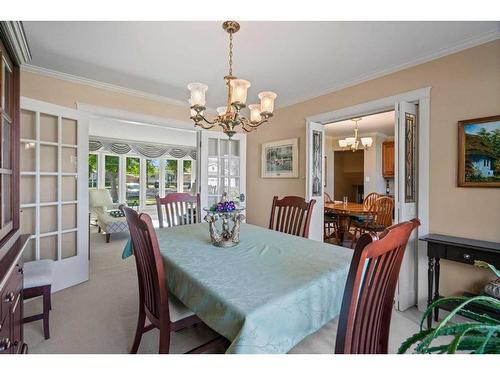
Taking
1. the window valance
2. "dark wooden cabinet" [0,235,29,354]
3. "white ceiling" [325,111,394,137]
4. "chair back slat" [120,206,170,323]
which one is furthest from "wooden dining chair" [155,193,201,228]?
the window valance

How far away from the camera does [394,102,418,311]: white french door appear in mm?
2270

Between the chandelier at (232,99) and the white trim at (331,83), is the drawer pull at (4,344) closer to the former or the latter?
the chandelier at (232,99)

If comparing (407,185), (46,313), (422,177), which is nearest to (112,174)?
(46,313)

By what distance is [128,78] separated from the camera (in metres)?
2.79

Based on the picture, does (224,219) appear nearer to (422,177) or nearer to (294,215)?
(294,215)

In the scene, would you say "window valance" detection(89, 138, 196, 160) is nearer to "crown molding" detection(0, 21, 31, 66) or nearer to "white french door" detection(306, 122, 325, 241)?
"crown molding" detection(0, 21, 31, 66)

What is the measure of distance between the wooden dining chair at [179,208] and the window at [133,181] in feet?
16.4

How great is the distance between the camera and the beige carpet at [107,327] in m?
1.72

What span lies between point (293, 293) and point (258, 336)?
23 cm

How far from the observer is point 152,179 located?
7590 millimetres

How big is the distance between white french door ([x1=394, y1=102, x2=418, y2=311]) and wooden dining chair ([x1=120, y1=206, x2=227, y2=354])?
6.13ft

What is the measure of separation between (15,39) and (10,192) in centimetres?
92

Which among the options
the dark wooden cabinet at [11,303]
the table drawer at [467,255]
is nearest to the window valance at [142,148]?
the dark wooden cabinet at [11,303]
